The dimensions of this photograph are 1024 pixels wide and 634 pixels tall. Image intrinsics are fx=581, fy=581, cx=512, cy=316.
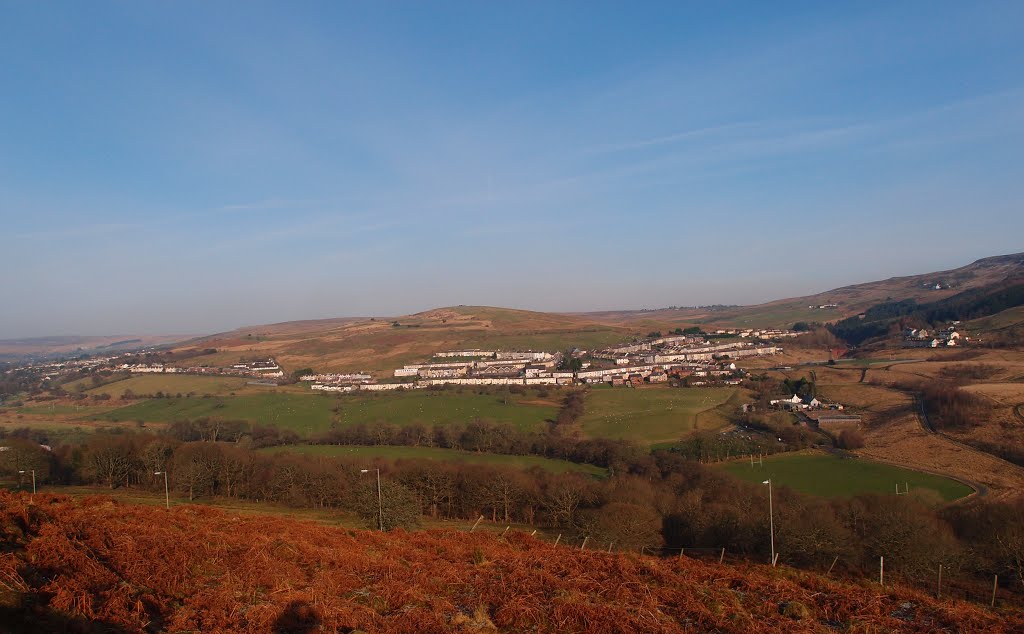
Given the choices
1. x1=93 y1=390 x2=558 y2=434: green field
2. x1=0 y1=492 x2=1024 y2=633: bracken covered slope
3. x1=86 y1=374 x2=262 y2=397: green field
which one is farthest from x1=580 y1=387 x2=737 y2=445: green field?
x1=86 y1=374 x2=262 y2=397: green field

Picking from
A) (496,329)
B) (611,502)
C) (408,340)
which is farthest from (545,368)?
(611,502)

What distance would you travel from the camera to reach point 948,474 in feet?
114

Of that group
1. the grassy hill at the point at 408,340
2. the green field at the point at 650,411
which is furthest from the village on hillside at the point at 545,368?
the green field at the point at 650,411

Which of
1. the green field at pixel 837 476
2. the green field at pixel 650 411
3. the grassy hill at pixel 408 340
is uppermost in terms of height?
the grassy hill at pixel 408 340

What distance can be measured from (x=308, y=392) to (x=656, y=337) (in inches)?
2931

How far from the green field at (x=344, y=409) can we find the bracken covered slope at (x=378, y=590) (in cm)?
4446

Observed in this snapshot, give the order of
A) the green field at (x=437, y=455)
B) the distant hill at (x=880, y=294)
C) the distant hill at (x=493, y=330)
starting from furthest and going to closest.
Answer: the distant hill at (x=880, y=294), the distant hill at (x=493, y=330), the green field at (x=437, y=455)

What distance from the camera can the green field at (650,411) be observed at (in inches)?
1989

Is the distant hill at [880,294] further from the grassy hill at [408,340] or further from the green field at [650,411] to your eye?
the green field at [650,411]

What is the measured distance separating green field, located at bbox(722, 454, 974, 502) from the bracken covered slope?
2464 cm

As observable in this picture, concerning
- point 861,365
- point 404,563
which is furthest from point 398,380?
point 404,563

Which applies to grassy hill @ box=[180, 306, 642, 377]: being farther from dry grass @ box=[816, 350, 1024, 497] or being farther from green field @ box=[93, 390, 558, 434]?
dry grass @ box=[816, 350, 1024, 497]

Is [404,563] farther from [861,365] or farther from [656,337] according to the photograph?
[656,337]

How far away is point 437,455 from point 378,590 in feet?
123
